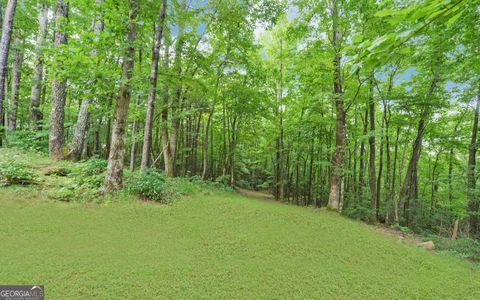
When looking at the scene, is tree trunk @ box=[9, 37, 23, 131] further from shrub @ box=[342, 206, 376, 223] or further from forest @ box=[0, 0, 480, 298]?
shrub @ box=[342, 206, 376, 223]

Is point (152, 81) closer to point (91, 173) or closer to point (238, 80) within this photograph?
point (91, 173)

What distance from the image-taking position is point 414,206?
563 inches

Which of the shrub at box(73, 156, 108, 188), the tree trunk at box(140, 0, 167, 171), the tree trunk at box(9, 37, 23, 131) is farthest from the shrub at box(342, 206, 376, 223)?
the tree trunk at box(9, 37, 23, 131)

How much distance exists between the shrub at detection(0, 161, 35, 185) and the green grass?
27cm

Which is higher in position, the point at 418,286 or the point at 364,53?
the point at 364,53

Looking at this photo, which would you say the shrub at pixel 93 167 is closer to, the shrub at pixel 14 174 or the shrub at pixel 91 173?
the shrub at pixel 91 173

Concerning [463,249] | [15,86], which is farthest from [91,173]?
[463,249]

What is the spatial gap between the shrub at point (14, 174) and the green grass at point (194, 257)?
27 cm

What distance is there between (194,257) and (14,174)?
198 inches

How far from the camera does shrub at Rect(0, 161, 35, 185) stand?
508cm

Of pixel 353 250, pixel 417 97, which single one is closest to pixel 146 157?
pixel 353 250

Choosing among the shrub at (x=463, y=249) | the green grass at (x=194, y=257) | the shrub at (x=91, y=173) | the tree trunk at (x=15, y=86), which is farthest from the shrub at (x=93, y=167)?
the shrub at (x=463, y=249)

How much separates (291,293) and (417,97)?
348 inches

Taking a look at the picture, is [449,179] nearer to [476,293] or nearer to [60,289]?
[476,293]
